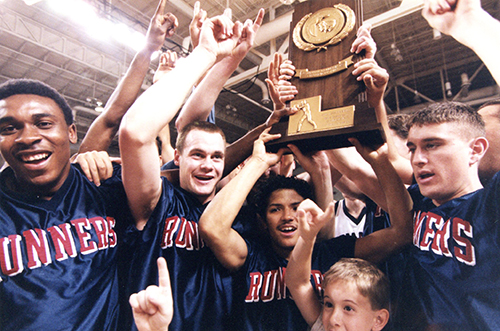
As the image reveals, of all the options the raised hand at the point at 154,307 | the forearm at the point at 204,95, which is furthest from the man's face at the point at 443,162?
the forearm at the point at 204,95

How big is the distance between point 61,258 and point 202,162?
64cm

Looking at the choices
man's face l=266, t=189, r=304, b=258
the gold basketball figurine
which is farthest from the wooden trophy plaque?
man's face l=266, t=189, r=304, b=258

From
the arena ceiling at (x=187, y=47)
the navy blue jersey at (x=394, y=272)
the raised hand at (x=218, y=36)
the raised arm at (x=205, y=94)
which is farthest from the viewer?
the arena ceiling at (x=187, y=47)

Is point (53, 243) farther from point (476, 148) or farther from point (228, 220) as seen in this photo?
point (476, 148)

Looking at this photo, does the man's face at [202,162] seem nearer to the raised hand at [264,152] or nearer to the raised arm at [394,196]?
the raised hand at [264,152]

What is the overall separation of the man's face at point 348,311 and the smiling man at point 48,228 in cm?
82

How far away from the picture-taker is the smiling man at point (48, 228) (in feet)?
3.41

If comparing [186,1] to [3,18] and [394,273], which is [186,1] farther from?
[394,273]

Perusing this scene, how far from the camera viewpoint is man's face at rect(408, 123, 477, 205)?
1.10 m

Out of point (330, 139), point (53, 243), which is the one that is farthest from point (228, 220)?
point (53, 243)

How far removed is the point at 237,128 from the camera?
26.9ft

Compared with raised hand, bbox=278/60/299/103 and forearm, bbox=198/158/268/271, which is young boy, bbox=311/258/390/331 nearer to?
forearm, bbox=198/158/268/271

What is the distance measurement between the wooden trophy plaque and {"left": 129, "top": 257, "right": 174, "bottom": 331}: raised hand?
2.37 feet

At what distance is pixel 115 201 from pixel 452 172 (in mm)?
1267
